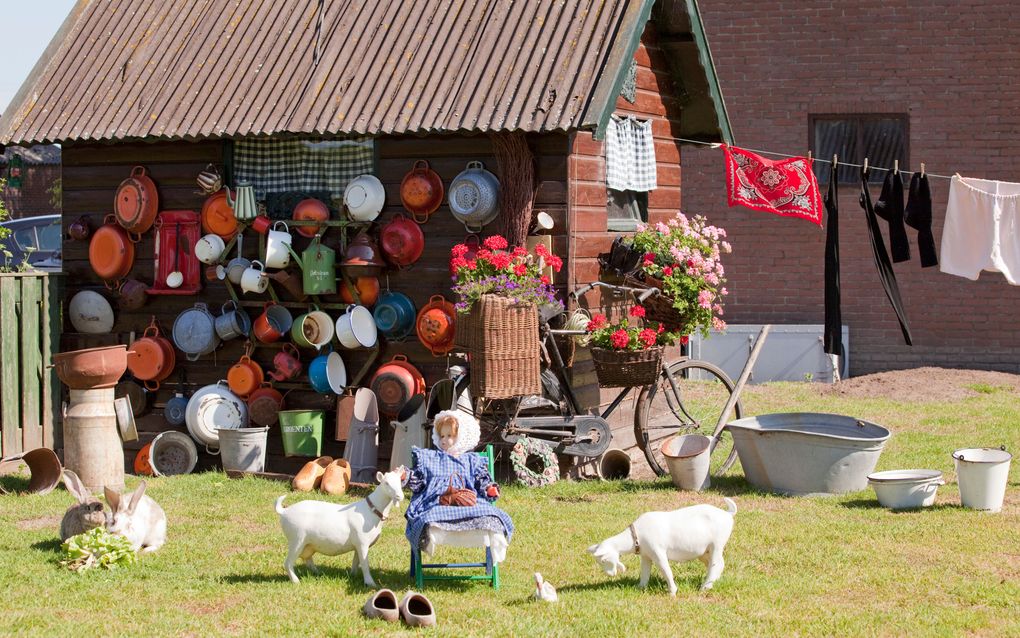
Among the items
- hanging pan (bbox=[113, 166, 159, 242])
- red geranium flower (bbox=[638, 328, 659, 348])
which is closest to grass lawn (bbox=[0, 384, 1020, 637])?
red geranium flower (bbox=[638, 328, 659, 348])

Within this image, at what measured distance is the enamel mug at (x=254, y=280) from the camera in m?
11.2

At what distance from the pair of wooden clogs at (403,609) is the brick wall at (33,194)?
2572 cm

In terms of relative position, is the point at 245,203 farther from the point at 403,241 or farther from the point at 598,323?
the point at 598,323

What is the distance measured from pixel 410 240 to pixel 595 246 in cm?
152

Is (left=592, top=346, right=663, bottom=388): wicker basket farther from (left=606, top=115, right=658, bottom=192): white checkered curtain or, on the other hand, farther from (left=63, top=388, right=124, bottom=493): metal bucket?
(left=63, top=388, right=124, bottom=493): metal bucket

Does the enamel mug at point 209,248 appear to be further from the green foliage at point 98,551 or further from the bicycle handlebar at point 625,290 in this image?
the green foliage at point 98,551

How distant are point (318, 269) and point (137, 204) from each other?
196 centimetres

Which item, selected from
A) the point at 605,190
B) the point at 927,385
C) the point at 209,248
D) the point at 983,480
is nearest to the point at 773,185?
the point at 605,190

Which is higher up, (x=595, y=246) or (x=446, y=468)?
(x=595, y=246)

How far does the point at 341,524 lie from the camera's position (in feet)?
23.8

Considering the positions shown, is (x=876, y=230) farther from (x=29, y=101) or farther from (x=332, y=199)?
(x=29, y=101)

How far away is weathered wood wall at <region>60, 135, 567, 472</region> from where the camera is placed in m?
10.8

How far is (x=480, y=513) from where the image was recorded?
7211 millimetres

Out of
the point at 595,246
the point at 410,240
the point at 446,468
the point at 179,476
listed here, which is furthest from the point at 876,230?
the point at 179,476
